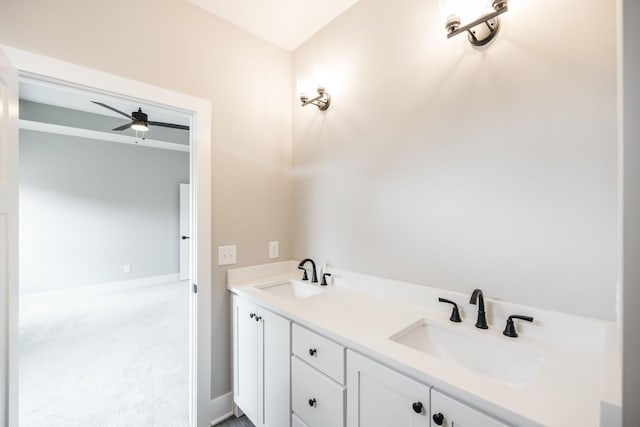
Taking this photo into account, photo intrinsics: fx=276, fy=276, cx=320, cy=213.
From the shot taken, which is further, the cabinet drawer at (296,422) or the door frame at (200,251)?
the door frame at (200,251)

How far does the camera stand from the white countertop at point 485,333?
0.71 m

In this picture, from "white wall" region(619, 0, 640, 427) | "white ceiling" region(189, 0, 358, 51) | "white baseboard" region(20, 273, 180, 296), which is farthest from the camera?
"white baseboard" region(20, 273, 180, 296)

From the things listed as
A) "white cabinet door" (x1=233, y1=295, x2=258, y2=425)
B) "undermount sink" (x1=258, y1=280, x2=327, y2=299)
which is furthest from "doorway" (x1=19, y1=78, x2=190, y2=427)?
"undermount sink" (x1=258, y1=280, x2=327, y2=299)

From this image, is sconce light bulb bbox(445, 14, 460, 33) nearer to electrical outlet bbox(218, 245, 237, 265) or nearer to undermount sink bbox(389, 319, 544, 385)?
undermount sink bbox(389, 319, 544, 385)

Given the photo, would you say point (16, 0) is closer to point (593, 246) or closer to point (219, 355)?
point (219, 355)

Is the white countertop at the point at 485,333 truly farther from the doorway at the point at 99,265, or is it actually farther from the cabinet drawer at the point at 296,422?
the doorway at the point at 99,265

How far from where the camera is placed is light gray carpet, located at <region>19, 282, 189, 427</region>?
192 cm

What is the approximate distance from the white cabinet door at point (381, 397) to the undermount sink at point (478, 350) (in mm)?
168

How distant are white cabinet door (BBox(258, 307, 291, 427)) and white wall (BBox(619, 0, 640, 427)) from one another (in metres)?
1.20

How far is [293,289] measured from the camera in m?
2.10

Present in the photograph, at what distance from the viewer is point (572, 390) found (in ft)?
2.62

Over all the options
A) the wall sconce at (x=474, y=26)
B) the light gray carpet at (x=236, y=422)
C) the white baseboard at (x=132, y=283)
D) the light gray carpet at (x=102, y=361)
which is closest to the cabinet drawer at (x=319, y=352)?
the light gray carpet at (x=236, y=422)

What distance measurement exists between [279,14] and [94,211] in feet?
15.1

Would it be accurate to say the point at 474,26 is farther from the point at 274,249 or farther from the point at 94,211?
the point at 94,211
